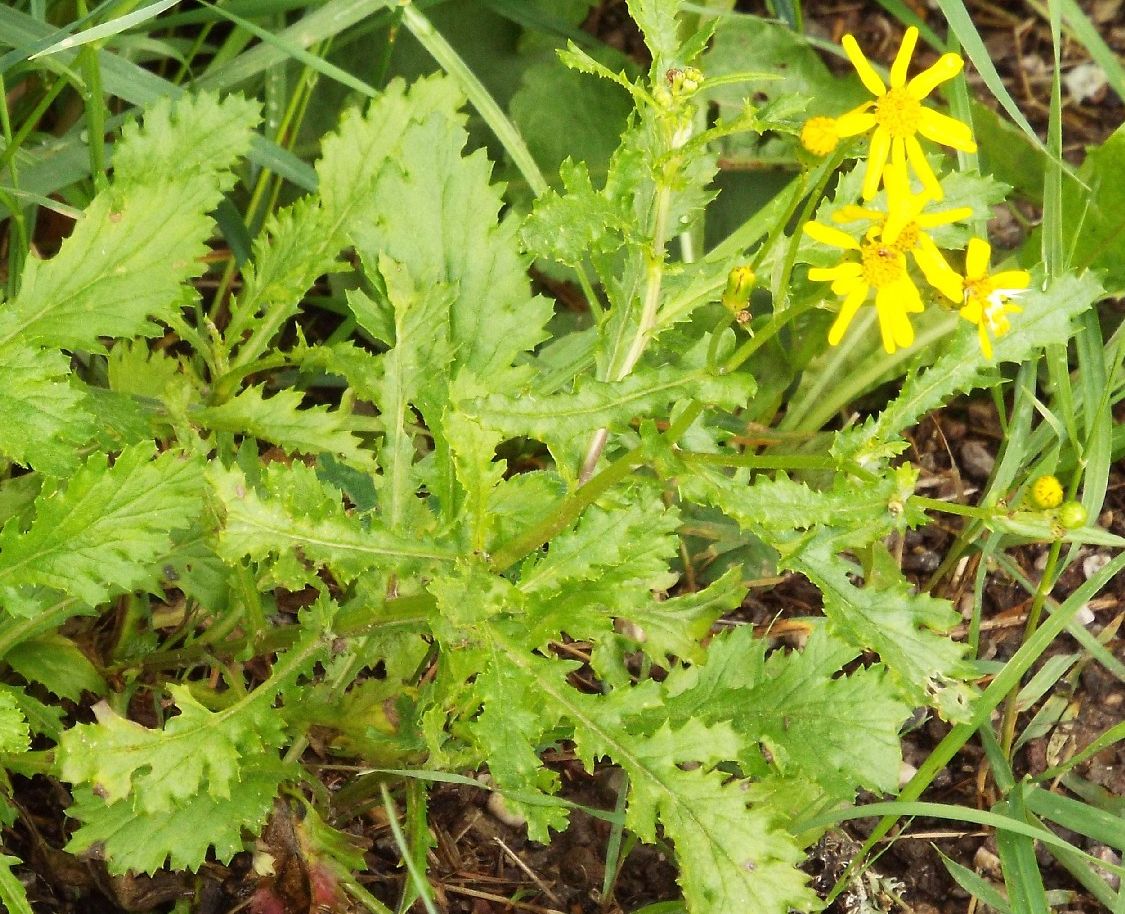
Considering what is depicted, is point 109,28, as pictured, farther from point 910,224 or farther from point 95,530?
point 910,224

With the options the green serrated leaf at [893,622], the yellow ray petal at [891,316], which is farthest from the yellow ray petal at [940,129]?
the green serrated leaf at [893,622]

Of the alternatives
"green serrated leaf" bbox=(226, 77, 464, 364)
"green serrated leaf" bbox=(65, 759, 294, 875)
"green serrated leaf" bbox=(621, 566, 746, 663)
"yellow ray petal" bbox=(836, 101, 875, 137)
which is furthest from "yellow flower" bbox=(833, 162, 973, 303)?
"green serrated leaf" bbox=(65, 759, 294, 875)

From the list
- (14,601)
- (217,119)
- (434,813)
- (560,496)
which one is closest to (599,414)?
(560,496)

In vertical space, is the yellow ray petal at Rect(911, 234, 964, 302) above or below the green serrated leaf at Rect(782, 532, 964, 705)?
above

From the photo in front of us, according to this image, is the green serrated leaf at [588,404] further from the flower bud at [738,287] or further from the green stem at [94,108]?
the green stem at [94,108]

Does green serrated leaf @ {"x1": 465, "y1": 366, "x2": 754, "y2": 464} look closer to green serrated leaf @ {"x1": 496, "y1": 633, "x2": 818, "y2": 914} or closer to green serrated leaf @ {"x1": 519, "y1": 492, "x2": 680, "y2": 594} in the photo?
green serrated leaf @ {"x1": 519, "y1": 492, "x2": 680, "y2": 594}

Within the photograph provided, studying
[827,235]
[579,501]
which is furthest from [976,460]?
[827,235]
